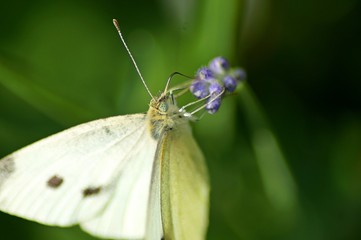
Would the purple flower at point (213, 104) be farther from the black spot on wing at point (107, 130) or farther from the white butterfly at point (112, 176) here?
the black spot on wing at point (107, 130)

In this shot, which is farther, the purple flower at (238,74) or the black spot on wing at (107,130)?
the purple flower at (238,74)

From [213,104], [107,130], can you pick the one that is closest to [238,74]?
[213,104]

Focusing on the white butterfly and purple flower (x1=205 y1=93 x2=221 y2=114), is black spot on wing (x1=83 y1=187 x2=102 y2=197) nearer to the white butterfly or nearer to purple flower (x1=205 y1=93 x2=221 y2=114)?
the white butterfly

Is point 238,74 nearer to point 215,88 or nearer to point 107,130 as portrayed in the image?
point 215,88

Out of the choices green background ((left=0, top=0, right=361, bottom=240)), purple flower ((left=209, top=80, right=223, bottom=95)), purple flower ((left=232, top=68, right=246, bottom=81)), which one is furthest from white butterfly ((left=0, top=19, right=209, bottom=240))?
green background ((left=0, top=0, right=361, bottom=240))

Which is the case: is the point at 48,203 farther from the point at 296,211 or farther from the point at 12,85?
the point at 296,211

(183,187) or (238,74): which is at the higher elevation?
(238,74)

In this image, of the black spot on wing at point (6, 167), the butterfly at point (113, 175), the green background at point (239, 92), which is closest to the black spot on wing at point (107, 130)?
the butterfly at point (113, 175)
